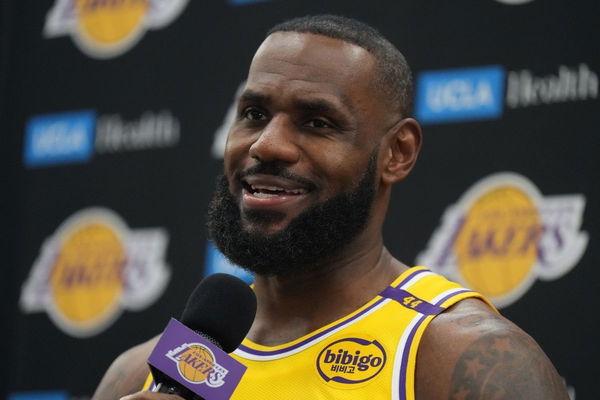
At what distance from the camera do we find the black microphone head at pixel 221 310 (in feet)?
4.92

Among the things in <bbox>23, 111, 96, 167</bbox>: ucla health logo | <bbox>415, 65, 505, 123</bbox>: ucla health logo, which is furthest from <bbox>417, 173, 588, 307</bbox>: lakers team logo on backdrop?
<bbox>23, 111, 96, 167</bbox>: ucla health logo

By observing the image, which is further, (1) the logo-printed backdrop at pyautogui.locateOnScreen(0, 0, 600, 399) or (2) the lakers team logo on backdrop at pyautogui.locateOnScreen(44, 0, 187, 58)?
(2) the lakers team logo on backdrop at pyautogui.locateOnScreen(44, 0, 187, 58)

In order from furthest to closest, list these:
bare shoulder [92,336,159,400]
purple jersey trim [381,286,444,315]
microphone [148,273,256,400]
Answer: bare shoulder [92,336,159,400] < purple jersey trim [381,286,444,315] < microphone [148,273,256,400]

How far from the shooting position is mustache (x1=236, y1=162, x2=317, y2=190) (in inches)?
70.1

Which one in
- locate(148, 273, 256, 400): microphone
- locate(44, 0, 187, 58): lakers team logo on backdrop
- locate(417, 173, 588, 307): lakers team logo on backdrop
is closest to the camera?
locate(148, 273, 256, 400): microphone

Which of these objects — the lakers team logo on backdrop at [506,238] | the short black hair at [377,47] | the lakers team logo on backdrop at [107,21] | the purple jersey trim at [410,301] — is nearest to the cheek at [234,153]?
the short black hair at [377,47]

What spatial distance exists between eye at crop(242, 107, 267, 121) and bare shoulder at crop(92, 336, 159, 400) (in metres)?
0.45

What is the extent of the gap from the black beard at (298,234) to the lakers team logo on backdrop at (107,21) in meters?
1.47

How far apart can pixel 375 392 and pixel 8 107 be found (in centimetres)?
215

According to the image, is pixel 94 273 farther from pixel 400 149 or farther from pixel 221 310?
pixel 221 310

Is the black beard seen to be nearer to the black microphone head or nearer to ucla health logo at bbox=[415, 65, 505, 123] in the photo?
the black microphone head

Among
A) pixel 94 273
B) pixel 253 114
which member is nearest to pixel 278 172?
pixel 253 114

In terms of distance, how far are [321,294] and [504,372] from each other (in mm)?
406

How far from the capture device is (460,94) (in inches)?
104
